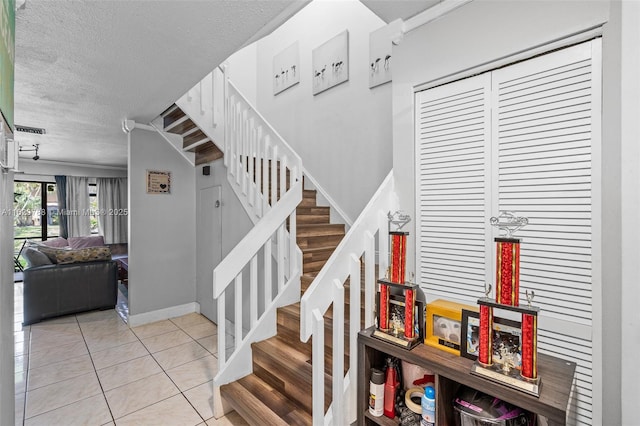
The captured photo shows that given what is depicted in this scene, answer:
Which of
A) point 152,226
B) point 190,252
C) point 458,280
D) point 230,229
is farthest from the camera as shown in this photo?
point 190,252

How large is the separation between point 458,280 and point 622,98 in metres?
1.05

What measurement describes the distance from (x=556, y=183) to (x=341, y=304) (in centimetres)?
116

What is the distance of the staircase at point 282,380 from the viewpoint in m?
1.93

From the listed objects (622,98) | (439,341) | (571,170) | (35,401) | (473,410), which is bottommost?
(35,401)

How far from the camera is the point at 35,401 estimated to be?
95.3 inches

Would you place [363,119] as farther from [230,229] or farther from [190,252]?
[190,252]

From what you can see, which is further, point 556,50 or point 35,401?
point 35,401

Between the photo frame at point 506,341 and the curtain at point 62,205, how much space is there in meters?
8.99

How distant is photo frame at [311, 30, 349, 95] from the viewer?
11.5 ft

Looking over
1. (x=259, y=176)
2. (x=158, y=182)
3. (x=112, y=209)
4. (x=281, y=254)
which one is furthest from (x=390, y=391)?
(x=112, y=209)

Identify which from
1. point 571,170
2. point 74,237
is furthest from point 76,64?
point 74,237

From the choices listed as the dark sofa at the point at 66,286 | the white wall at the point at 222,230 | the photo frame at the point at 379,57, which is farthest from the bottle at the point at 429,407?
the dark sofa at the point at 66,286

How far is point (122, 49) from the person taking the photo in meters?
2.23

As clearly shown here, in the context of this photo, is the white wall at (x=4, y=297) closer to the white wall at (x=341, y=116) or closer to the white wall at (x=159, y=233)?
the white wall at (x=159, y=233)
